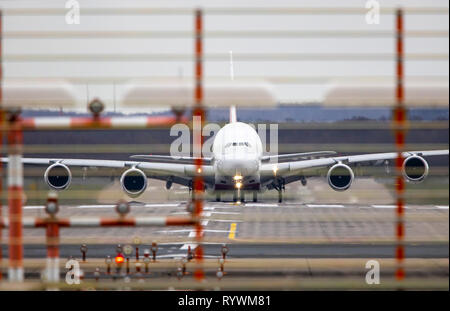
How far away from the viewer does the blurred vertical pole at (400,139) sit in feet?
12.5

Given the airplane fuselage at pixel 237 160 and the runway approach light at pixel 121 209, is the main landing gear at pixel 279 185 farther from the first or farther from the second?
the runway approach light at pixel 121 209

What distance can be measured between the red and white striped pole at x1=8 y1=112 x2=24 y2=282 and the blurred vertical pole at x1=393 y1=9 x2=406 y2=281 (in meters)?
1.98

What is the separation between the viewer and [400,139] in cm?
383

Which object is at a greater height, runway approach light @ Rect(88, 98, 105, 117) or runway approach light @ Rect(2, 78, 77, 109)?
runway approach light @ Rect(2, 78, 77, 109)

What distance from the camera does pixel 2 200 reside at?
4047 mm

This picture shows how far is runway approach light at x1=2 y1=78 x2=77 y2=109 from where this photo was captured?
391cm

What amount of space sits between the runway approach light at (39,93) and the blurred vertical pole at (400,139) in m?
1.70

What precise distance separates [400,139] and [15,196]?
2065 mm

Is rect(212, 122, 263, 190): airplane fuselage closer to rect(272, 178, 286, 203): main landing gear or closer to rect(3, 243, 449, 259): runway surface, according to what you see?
rect(272, 178, 286, 203): main landing gear


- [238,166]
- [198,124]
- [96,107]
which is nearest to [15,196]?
[96,107]

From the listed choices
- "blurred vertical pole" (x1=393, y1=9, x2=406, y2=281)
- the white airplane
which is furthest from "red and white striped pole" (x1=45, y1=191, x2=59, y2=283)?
the white airplane

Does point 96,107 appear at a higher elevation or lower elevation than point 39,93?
lower

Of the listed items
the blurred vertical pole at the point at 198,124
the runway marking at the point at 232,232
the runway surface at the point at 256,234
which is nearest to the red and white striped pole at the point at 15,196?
the blurred vertical pole at the point at 198,124

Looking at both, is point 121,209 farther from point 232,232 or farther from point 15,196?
point 232,232
